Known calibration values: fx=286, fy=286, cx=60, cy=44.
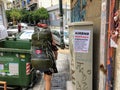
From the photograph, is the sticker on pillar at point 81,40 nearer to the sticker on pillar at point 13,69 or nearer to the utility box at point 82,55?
the utility box at point 82,55

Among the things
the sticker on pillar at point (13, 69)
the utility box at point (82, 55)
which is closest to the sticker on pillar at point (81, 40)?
the utility box at point (82, 55)

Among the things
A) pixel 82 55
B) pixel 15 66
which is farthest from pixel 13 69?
pixel 82 55

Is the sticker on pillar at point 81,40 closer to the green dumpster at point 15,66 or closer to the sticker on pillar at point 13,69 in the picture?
the green dumpster at point 15,66

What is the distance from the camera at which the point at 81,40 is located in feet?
15.8

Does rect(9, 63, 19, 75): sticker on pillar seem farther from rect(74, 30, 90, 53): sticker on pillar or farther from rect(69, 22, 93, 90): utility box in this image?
rect(74, 30, 90, 53): sticker on pillar

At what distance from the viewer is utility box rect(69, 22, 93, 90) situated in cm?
481

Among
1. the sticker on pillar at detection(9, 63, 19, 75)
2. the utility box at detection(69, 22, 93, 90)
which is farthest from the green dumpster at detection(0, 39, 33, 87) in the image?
the utility box at detection(69, 22, 93, 90)

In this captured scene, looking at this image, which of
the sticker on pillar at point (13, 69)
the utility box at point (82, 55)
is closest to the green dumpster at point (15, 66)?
the sticker on pillar at point (13, 69)

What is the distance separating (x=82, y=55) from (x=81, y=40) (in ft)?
0.87

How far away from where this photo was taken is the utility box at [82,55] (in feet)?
15.8

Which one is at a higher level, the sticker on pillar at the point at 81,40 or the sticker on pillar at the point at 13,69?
the sticker on pillar at the point at 81,40

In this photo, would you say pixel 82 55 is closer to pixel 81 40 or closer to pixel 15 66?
pixel 81 40

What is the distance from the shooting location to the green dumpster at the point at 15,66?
23.3 ft

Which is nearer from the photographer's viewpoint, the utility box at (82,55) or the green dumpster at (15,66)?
the utility box at (82,55)
